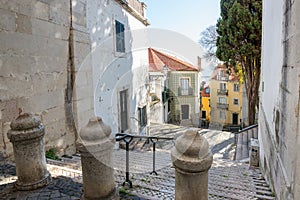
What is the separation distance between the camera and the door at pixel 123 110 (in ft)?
27.3

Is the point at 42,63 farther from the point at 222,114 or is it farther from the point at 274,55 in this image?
the point at 222,114

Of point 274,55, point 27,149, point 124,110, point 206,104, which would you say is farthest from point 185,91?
point 206,104

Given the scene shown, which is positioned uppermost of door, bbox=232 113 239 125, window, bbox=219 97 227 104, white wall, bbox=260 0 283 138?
white wall, bbox=260 0 283 138

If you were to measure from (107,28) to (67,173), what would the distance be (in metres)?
5.04

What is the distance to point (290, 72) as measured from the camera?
2.23 meters

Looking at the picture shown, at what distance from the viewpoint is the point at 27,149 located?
2.34m

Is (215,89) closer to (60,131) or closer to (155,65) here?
(155,65)

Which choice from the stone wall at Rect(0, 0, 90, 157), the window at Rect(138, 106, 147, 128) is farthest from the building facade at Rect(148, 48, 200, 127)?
the stone wall at Rect(0, 0, 90, 157)

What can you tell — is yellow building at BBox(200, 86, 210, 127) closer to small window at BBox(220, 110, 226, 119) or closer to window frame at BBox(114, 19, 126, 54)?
small window at BBox(220, 110, 226, 119)

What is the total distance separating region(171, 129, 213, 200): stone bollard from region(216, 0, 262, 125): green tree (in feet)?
31.3

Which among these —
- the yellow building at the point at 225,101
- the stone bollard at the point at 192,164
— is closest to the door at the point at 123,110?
the stone bollard at the point at 192,164

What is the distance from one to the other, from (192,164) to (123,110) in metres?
7.14

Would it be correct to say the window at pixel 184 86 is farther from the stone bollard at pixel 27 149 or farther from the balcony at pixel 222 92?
the balcony at pixel 222 92

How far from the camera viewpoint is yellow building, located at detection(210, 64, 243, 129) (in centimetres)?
2525
